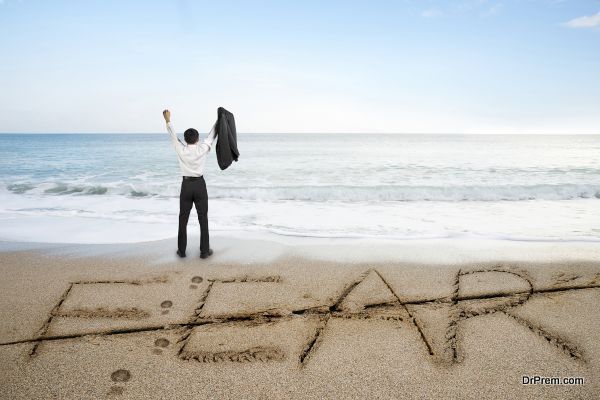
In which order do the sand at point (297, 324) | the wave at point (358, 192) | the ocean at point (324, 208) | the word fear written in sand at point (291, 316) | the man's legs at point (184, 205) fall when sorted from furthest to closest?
1. the wave at point (358, 192)
2. the ocean at point (324, 208)
3. the man's legs at point (184, 205)
4. the word fear written in sand at point (291, 316)
5. the sand at point (297, 324)

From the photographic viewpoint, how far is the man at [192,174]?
437cm

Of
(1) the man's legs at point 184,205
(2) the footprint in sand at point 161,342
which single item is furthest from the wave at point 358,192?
(2) the footprint in sand at point 161,342

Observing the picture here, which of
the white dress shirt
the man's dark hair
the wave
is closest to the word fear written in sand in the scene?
the white dress shirt

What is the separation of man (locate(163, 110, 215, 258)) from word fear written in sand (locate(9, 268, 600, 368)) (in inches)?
34.2

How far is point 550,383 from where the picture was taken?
2.42 metres

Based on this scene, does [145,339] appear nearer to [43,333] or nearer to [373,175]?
[43,333]

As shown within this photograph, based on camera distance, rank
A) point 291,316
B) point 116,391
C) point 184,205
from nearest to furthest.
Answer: point 116,391 < point 291,316 < point 184,205

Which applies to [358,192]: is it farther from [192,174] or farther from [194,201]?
[192,174]

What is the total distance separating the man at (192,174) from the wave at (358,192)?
5.40 metres

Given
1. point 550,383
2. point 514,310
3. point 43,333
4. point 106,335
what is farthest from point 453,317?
point 43,333

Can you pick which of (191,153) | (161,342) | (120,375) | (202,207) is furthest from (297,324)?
(191,153)
